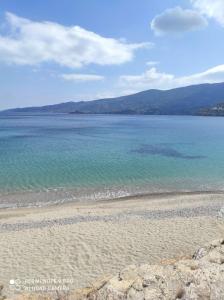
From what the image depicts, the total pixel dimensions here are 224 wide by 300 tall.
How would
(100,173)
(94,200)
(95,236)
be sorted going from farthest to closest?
(100,173), (94,200), (95,236)

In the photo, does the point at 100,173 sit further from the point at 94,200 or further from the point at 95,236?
the point at 95,236

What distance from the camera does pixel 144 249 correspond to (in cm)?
1648

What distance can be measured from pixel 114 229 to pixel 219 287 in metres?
13.0

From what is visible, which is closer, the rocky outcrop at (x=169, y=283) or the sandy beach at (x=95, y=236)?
the rocky outcrop at (x=169, y=283)

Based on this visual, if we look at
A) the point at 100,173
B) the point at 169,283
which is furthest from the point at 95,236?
the point at 100,173

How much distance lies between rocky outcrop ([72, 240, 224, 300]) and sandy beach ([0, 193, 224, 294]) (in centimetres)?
596

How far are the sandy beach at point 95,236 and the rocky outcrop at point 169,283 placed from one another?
5.94 metres

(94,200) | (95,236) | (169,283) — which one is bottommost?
(94,200)

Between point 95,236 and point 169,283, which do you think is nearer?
point 169,283

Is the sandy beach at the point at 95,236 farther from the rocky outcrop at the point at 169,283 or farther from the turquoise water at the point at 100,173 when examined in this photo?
the rocky outcrop at the point at 169,283

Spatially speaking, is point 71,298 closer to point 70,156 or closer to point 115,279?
point 115,279

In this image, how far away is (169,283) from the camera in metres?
7.32

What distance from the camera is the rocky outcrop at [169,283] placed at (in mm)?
6902

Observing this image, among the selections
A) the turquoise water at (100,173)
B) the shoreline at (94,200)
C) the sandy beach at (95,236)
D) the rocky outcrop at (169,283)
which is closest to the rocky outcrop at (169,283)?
the rocky outcrop at (169,283)
